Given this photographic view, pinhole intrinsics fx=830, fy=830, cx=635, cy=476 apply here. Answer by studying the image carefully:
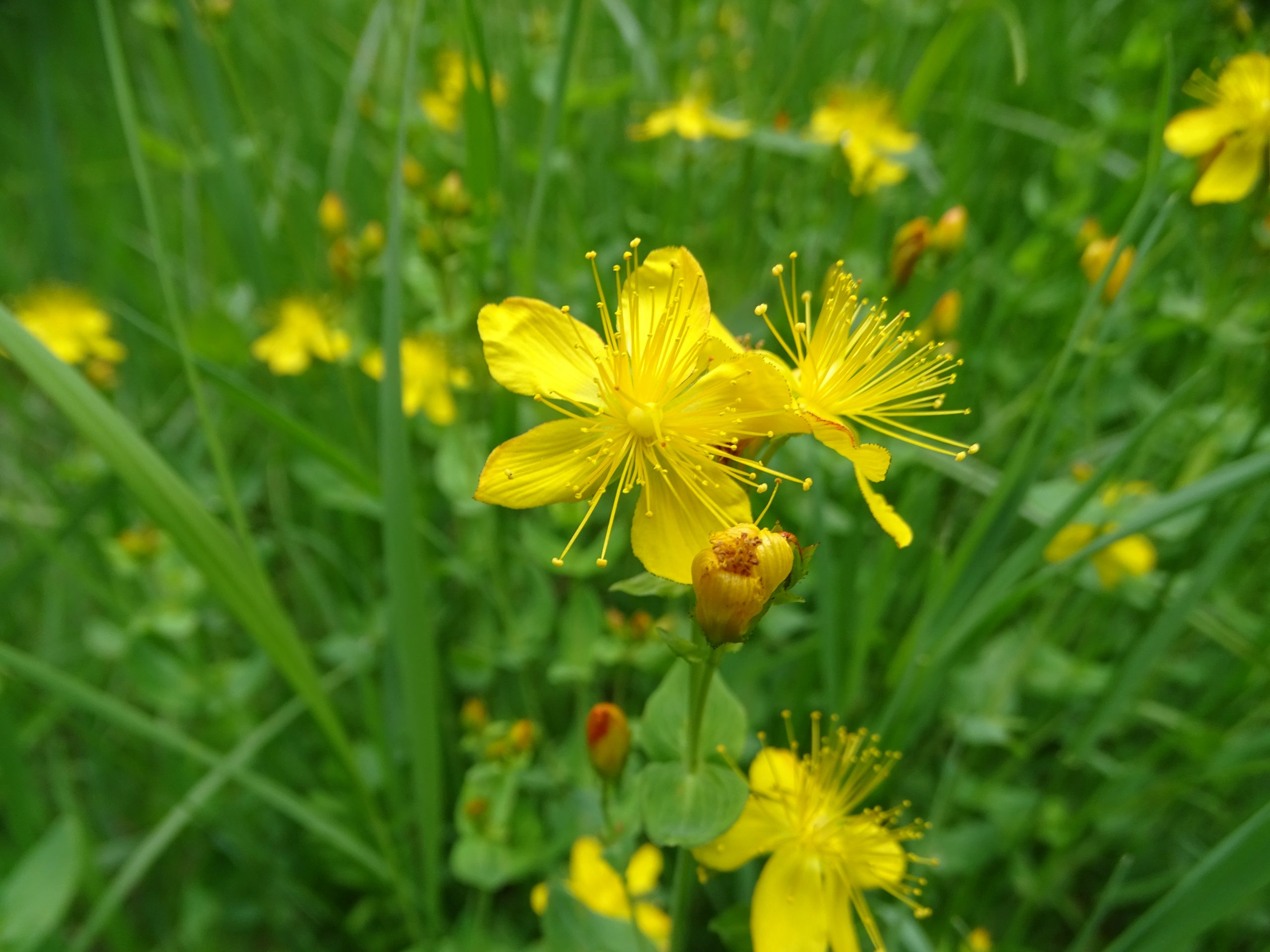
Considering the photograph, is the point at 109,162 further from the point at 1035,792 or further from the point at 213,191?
the point at 1035,792

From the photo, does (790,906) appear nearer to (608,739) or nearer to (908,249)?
(608,739)

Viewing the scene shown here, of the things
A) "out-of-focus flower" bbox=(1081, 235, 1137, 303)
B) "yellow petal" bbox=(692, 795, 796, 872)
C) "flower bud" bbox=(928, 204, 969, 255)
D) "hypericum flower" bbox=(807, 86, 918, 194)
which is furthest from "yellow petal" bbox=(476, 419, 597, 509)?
"hypericum flower" bbox=(807, 86, 918, 194)

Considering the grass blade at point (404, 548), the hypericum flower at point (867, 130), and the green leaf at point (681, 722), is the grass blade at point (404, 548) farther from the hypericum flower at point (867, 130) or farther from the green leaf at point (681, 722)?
the hypericum flower at point (867, 130)

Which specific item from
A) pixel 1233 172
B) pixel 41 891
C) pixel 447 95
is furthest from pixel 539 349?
pixel 447 95

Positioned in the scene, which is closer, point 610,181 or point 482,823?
point 482,823

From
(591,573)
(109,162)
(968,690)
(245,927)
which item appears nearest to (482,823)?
(591,573)

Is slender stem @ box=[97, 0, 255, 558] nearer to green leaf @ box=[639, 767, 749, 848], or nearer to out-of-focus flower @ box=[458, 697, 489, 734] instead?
out-of-focus flower @ box=[458, 697, 489, 734]
